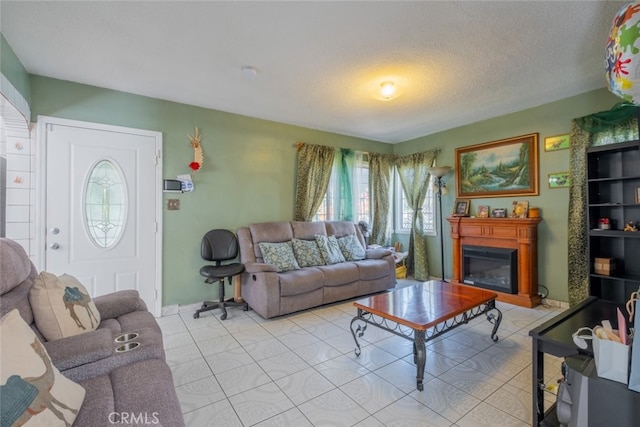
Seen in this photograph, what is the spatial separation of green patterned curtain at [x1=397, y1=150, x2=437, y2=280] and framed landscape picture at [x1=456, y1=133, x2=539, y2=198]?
565 millimetres

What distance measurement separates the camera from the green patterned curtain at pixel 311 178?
4.44 metres

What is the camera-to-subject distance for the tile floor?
5.74 ft

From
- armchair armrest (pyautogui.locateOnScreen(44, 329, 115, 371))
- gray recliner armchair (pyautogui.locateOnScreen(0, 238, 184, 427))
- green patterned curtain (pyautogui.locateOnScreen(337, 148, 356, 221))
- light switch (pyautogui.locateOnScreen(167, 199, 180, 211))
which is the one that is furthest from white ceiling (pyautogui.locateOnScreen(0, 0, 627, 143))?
armchair armrest (pyautogui.locateOnScreen(44, 329, 115, 371))

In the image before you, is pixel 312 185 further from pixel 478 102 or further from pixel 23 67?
pixel 23 67

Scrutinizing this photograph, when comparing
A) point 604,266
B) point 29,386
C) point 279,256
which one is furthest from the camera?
point 279,256

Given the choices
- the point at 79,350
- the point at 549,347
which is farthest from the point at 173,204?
the point at 549,347

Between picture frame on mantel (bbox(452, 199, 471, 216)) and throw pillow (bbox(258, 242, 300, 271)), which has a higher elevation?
picture frame on mantel (bbox(452, 199, 471, 216))

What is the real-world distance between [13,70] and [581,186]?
580 centimetres

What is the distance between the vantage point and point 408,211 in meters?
5.49

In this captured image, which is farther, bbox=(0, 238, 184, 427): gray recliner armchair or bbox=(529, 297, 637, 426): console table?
bbox=(529, 297, 637, 426): console table

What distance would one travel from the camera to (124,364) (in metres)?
1.37

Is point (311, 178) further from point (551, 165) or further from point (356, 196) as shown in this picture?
point (551, 165)

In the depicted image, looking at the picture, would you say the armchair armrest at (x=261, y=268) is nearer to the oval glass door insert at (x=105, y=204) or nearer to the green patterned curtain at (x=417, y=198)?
the oval glass door insert at (x=105, y=204)

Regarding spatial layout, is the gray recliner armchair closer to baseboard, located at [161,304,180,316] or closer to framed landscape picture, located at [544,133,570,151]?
baseboard, located at [161,304,180,316]
